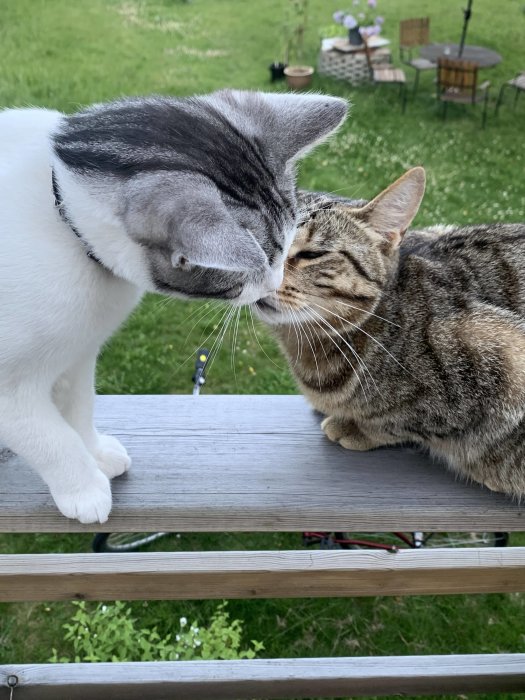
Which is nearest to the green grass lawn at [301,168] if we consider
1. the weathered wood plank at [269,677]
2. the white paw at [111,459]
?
the white paw at [111,459]

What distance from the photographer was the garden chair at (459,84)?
584 cm

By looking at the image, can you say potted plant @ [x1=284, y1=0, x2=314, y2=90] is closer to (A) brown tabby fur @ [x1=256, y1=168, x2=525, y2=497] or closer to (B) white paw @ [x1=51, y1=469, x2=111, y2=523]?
(A) brown tabby fur @ [x1=256, y1=168, x2=525, y2=497]

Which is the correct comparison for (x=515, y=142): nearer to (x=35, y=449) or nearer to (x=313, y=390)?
(x=313, y=390)

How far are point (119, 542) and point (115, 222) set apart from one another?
6.05 feet

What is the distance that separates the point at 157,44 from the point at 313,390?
603 centimetres

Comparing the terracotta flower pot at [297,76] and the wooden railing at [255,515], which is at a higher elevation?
the wooden railing at [255,515]

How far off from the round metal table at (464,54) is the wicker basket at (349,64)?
396 millimetres

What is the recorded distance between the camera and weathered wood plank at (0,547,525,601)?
52.9 inches

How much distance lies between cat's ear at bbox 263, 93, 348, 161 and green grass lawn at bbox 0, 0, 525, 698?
1.10ft

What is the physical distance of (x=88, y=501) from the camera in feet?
4.29

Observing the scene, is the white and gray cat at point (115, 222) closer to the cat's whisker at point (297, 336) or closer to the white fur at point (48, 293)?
the white fur at point (48, 293)

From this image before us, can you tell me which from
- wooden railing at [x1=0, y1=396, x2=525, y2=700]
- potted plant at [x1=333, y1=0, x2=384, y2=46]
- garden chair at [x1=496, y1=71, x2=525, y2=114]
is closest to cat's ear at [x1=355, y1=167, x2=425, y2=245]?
wooden railing at [x1=0, y1=396, x2=525, y2=700]

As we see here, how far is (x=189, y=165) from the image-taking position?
103 cm

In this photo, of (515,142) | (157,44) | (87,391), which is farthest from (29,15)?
(87,391)
